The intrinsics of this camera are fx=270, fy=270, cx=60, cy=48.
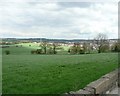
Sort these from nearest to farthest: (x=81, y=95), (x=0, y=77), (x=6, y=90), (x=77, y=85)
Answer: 1. (x=81, y=95)
2. (x=6, y=90)
3. (x=77, y=85)
4. (x=0, y=77)

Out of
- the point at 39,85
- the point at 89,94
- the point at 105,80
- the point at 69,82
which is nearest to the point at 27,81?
the point at 39,85

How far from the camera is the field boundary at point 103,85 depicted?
4863 millimetres

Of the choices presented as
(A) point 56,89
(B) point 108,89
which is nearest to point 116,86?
(B) point 108,89

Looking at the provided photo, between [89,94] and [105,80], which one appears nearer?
[89,94]

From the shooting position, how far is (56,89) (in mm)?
6008

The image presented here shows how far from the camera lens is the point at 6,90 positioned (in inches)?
221

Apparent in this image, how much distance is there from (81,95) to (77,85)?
2.22 metres

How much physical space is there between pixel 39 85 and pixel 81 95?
2.12m

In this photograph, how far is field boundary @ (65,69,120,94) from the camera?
4.86 m

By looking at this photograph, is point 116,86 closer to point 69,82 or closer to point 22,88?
point 69,82

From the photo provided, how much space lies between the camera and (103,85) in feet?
18.7

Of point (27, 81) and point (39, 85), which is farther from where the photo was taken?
point (27, 81)

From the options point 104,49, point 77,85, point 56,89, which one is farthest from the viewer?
point 104,49

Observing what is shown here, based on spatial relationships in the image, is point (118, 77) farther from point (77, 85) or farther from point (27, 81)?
point (27, 81)
